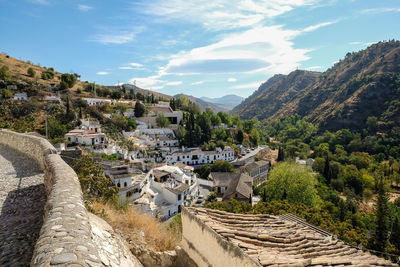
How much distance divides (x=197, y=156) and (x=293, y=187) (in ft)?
79.1

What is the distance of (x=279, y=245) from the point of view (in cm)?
457

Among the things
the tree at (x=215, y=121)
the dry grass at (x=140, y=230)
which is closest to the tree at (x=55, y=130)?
the dry grass at (x=140, y=230)

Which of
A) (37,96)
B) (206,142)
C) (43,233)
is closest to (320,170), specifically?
(206,142)

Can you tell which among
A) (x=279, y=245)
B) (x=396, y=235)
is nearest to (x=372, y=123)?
(x=396, y=235)

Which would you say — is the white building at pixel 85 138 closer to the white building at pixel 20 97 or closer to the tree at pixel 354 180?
the white building at pixel 20 97

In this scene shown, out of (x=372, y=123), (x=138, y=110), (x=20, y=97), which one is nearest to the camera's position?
(x=20, y=97)

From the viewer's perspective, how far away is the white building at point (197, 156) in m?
40.9

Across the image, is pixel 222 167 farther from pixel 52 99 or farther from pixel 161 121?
pixel 52 99

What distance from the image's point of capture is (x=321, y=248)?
16.1 ft

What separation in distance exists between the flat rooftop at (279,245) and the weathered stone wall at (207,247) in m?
0.13

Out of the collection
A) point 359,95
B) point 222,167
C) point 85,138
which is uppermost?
point 359,95

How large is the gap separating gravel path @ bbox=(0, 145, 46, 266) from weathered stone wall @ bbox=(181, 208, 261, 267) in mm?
2736

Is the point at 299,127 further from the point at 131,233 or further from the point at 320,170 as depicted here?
the point at 131,233

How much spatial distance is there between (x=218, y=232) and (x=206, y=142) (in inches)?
1755
